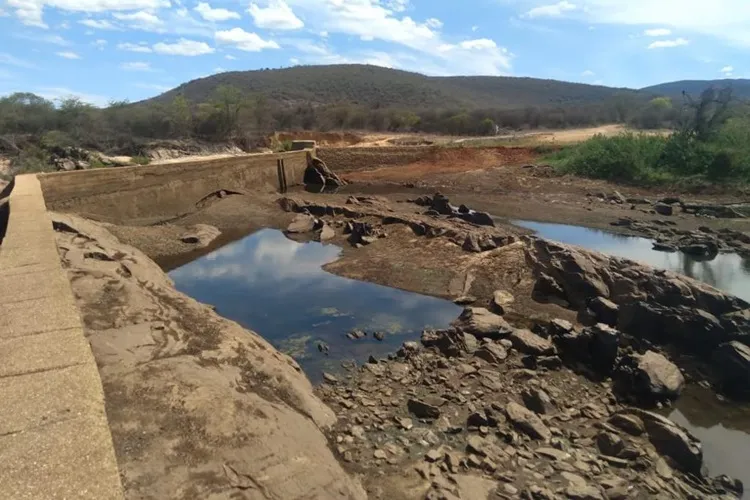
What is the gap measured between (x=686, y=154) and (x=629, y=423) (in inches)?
1028

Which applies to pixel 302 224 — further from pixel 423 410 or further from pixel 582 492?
pixel 582 492

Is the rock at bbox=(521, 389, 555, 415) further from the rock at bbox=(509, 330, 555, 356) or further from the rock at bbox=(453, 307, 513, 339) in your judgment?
the rock at bbox=(453, 307, 513, 339)

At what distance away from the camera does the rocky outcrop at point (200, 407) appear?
401cm

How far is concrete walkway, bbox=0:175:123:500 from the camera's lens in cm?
251

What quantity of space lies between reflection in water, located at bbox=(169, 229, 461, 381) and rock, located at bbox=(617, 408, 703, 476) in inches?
161

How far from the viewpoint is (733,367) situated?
315 inches

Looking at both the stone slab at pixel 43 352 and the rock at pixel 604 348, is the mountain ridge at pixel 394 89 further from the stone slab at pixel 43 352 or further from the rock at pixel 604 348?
the stone slab at pixel 43 352

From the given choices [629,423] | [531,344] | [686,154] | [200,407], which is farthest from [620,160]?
[200,407]

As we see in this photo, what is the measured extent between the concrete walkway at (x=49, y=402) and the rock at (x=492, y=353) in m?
5.81

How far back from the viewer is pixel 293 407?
579cm

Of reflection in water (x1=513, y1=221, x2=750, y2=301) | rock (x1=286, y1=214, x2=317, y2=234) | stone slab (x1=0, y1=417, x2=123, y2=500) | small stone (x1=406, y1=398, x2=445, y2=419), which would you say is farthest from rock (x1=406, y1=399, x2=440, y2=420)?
rock (x1=286, y1=214, x2=317, y2=234)

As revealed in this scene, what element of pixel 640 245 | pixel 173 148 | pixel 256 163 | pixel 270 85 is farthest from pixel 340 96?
pixel 640 245

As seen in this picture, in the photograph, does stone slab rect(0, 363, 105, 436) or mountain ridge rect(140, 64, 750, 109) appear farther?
mountain ridge rect(140, 64, 750, 109)

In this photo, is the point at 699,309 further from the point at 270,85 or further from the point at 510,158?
the point at 270,85
